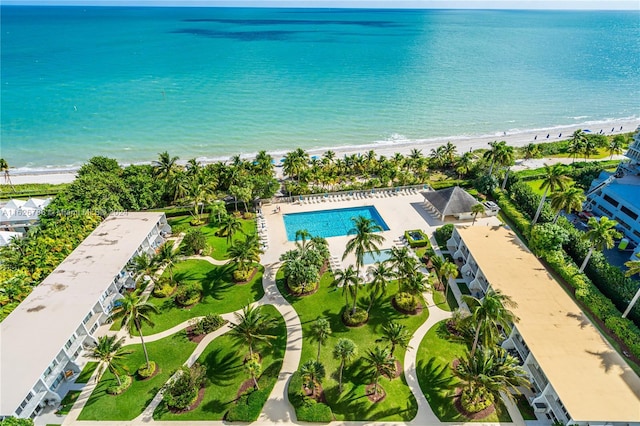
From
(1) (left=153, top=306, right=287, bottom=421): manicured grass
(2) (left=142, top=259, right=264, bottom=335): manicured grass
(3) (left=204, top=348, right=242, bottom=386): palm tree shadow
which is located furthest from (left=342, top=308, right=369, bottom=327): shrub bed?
(3) (left=204, top=348, right=242, bottom=386): palm tree shadow

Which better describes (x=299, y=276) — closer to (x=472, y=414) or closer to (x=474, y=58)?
(x=472, y=414)

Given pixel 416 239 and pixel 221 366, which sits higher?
pixel 416 239

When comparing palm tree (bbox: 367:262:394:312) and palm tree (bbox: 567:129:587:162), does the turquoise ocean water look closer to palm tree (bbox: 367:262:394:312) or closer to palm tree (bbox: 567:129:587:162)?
palm tree (bbox: 567:129:587:162)

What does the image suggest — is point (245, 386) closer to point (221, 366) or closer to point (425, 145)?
point (221, 366)

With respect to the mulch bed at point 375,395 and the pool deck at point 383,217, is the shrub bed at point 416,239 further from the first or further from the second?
the mulch bed at point 375,395

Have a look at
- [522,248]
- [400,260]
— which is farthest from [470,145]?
[400,260]

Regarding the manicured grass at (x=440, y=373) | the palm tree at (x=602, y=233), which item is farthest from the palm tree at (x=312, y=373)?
the palm tree at (x=602, y=233)

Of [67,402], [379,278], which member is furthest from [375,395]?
[67,402]

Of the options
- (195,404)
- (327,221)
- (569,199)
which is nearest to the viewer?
(195,404)
